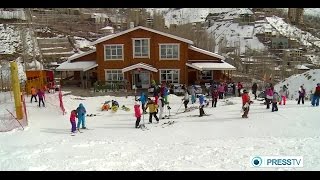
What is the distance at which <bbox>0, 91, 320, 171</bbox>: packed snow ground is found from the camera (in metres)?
11.1

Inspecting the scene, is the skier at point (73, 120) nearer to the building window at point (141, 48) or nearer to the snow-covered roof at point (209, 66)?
the building window at point (141, 48)

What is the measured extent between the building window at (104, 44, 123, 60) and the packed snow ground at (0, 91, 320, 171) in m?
13.2

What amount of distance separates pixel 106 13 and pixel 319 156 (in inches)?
2587

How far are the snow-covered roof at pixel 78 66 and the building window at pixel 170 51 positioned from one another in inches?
249

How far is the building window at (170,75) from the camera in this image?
32469 millimetres

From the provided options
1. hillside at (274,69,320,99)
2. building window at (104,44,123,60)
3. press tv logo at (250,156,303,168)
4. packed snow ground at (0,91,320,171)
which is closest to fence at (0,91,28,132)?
packed snow ground at (0,91,320,171)

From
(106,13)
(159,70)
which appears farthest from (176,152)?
(106,13)

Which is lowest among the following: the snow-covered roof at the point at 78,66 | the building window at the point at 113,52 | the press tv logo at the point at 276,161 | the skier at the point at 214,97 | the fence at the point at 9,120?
the fence at the point at 9,120

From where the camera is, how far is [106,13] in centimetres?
7206

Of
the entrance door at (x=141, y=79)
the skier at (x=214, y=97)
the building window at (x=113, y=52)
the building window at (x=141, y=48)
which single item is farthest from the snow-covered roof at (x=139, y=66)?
the skier at (x=214, y=97)

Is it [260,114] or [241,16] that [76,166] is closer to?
[260,114]

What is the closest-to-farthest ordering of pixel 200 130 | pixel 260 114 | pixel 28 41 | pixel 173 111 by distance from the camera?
pixel 200 130 < pixel 260 114 < pixel 173 111 < pixel 28 41

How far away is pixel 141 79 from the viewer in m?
32.6

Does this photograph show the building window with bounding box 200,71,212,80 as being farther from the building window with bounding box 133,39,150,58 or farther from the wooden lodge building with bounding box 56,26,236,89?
the building window with bounding box 133,39,150,58
